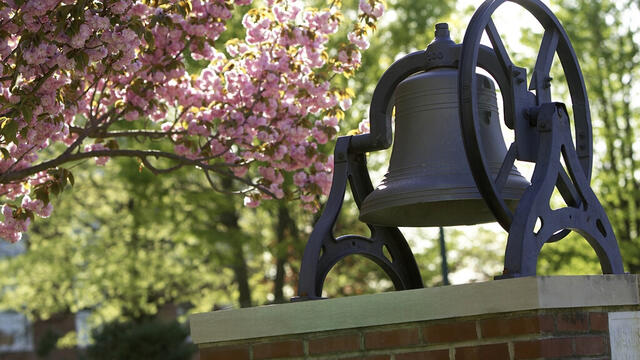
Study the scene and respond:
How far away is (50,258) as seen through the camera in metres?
22.6

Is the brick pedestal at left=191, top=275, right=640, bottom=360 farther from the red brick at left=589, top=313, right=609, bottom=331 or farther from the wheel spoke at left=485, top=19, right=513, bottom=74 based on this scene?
the wheel spoke at left=485, top=19, right=513, bottom=74

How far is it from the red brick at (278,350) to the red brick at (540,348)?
99 centimetres

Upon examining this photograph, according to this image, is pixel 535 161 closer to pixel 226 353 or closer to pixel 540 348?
pixel 540 348

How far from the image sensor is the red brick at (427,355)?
381 centimetres

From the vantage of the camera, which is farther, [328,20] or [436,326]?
[328,20]

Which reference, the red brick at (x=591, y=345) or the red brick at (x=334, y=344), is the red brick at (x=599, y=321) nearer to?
the red brick at (x=591, y=345)

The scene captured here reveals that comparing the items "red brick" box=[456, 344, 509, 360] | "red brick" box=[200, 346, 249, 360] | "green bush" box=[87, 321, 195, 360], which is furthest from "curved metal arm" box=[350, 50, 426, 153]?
"green bush" box=[87, 321, 195, 360]

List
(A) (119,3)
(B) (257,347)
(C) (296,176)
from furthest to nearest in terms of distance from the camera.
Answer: (C) (296,176) → (A) (119,3) → (B) (257,347)

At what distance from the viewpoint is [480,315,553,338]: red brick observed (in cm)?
359

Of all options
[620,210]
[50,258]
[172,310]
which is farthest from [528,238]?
[172,310]

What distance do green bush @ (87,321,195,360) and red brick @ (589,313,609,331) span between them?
56.9 feet

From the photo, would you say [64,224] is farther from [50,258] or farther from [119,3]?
[119,3]

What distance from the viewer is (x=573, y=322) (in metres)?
3.75

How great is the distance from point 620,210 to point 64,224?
1364 centimetres
